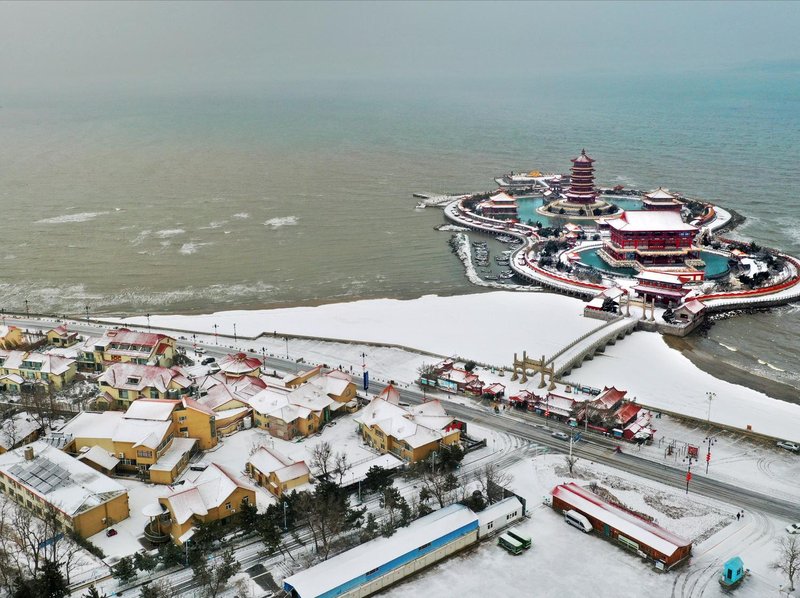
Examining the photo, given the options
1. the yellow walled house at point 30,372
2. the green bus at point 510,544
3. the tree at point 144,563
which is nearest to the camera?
the tree at point 144,563

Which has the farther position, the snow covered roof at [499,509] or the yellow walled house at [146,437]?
the yellow walled house at [146,437]

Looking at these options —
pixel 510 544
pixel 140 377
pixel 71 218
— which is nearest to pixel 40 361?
pixel 140 377

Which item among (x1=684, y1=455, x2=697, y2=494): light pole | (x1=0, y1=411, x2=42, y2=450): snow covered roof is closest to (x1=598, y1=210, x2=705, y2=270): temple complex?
(x1=684, y1=455, x2=697, y2=494): light pole

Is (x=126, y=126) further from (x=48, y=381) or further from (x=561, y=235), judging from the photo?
(x=48, y=381)

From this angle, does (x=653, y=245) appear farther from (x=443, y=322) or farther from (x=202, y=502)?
(x=202, y=502)

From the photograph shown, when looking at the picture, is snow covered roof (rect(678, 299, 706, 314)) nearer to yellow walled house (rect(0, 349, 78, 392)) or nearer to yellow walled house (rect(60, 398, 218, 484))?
yellow walled house (rect(60, 398, 218, 484))

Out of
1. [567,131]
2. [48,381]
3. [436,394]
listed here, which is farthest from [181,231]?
[567,131]

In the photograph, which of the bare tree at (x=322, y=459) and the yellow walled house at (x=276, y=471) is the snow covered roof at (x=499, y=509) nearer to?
the bare tree at (x=322, y=459)

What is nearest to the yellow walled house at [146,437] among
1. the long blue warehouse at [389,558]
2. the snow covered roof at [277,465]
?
the snow covered roof at [277,465]
